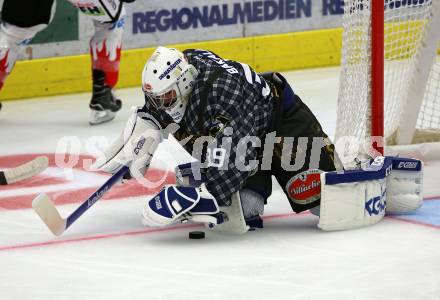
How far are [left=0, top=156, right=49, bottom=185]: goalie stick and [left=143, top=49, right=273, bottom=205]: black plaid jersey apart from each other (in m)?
1.13

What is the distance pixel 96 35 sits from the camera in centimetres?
599

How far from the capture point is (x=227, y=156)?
3.80 m

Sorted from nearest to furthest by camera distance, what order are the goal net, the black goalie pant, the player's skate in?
the black goalie pant, the goal net, the player's skate

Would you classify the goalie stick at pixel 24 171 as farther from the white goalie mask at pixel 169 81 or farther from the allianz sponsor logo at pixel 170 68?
the allianz sponsor logo at pixel 170 68

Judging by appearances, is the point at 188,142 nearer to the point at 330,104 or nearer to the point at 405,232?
the point at 405,232

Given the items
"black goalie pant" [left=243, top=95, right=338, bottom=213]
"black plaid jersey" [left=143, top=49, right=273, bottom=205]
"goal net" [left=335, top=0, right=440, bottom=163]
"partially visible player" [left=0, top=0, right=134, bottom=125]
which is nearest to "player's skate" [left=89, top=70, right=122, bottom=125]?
"partially visible player" [left=0, top=0, right=134, bottom=125]

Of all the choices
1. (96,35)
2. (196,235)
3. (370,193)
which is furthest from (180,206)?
(96,35)

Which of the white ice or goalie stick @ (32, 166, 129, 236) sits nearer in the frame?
the white ice

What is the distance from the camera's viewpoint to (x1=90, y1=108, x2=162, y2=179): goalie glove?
4.09m

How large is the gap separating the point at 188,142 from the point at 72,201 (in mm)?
714

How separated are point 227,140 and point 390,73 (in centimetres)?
157

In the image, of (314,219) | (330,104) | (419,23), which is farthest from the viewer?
(330,104)

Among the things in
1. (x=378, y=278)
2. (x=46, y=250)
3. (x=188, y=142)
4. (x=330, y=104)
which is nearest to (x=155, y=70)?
(x=188, y=142)

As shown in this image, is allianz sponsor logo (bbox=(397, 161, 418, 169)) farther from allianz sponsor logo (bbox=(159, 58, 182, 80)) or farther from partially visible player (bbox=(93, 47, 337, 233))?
allianz sponsor logo (bbox=(159, 58, 182, 80))
